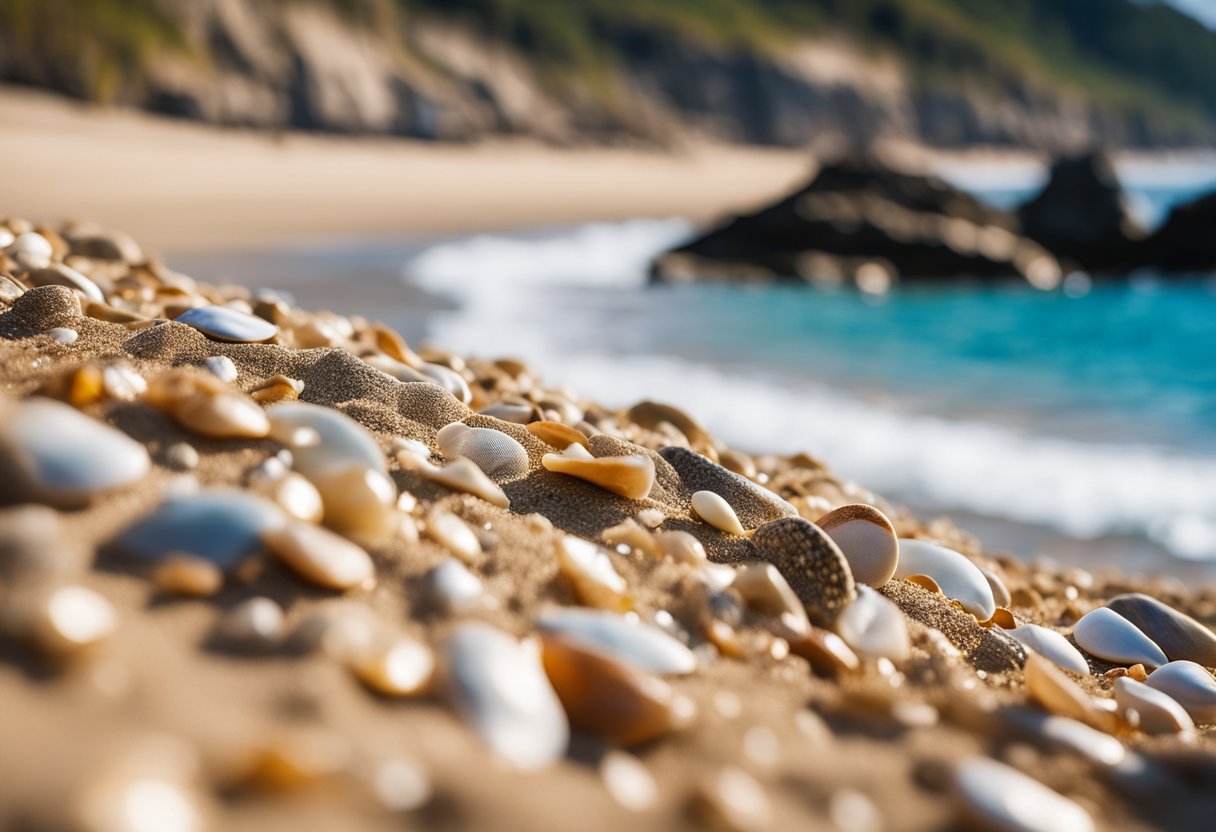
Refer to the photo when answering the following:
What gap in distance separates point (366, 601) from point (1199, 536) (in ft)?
12.7

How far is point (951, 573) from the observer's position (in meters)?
2.01

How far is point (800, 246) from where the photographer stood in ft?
53.0

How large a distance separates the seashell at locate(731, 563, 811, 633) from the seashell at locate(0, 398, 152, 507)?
0.90 meters

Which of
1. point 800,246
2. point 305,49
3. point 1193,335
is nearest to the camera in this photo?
point 1193,335

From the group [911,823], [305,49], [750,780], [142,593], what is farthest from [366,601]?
[305,49]

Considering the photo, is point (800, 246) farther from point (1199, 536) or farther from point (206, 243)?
point (1199, 536)

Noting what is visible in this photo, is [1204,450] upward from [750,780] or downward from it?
downward

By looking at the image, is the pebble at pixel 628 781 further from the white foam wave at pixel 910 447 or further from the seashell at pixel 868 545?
the white foam wave at pixel 910 447

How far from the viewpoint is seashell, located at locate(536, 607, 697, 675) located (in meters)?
1.26

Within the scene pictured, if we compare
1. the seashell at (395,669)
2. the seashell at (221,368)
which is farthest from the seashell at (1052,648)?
the seashell at (221,368)

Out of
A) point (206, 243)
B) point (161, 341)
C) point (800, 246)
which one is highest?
point (161, 341)

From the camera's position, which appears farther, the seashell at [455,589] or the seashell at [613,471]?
the seashell at [613,471]

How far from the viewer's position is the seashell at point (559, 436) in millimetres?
2162

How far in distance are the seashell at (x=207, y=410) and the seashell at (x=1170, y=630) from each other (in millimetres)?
1855
